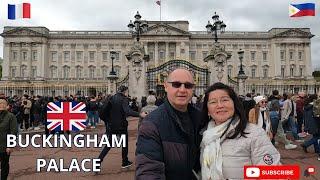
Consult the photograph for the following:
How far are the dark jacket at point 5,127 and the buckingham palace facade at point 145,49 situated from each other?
64.9 meters

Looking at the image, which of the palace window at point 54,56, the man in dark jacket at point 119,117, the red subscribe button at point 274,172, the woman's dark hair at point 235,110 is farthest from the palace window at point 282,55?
the red subscribe button at point 274,172

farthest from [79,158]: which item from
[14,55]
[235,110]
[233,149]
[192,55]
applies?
[14,55]

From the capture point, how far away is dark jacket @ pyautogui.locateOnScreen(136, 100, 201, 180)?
2602 mm

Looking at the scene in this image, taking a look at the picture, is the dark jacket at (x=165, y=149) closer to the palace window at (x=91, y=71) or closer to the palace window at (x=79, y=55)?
the palace window at (x=79, y=55)

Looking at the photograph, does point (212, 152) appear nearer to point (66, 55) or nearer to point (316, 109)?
point (316, 109)

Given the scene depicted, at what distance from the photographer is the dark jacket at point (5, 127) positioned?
6219 mm

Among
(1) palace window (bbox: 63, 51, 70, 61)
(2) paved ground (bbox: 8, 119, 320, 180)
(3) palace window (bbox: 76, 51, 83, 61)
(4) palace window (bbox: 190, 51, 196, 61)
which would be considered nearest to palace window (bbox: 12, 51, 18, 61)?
(1) palace window (bbox: 63, 51, 70, 61)

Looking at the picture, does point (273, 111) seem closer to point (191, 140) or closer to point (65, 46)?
point (191, 140)

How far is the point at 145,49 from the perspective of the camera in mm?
72625

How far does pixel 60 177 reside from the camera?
7.44 metres

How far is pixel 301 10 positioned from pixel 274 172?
20.4m

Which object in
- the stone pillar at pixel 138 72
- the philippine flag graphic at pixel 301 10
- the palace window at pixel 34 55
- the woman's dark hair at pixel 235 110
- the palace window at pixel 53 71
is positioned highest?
the palace window at pixel 34 55

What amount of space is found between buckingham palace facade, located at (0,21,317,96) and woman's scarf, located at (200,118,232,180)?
68477mm

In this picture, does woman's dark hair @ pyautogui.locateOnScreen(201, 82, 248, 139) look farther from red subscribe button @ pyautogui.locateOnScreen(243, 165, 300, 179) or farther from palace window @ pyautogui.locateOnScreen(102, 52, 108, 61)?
palace window @ pyautogui.locateOnScreen(102, 52, 108, 61)
